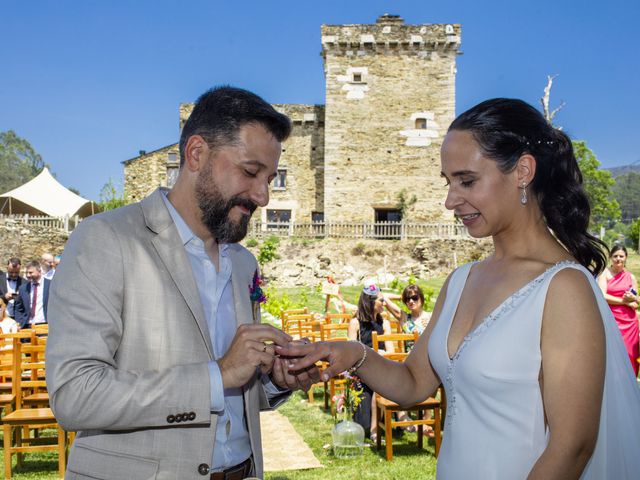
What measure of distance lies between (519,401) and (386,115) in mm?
30140

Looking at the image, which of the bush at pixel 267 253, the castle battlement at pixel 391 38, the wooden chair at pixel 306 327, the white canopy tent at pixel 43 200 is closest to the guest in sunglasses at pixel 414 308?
the wooden chair at pixel 306 327

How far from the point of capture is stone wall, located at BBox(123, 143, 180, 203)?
36.4 meters

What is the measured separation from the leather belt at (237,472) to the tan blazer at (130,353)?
212mm

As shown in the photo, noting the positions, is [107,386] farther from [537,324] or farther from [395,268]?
[395,268]

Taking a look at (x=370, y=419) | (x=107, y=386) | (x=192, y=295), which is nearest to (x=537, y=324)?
(x=192, y=295)

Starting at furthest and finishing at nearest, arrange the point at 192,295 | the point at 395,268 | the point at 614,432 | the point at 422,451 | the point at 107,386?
the point at 395,268 → the point at 422,451 → the point at 192,295 → the point at 614,432 → the point at 107,386

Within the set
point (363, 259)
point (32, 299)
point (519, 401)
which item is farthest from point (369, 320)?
point (363, 259)

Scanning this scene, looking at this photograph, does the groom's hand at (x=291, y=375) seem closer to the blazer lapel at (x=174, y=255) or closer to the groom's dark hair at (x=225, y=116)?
the blazer lapel at (x=174, y=255)

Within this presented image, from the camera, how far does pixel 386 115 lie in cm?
3109

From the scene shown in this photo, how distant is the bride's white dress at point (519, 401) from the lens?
1921 mm

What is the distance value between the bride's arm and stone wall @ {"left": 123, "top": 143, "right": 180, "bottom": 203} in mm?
35771

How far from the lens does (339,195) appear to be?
102ft

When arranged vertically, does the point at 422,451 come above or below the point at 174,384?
below

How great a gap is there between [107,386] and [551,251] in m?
1.59
